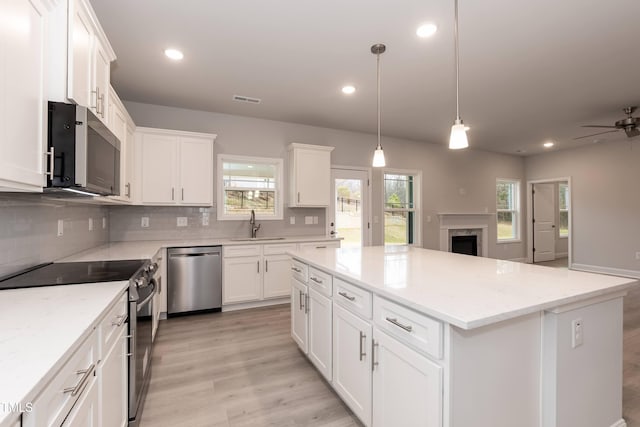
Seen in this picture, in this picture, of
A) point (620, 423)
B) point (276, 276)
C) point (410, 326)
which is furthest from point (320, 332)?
point (276, 276)

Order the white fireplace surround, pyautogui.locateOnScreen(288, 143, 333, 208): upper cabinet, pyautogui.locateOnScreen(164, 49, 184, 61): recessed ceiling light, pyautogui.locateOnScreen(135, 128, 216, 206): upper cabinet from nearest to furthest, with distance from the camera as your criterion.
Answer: pyautogui.locateOnScreen(164, 49, 184, 61): recessed ceiling light
pyautogui.locateOnScreen(135, 128, 216, 206): upper cabinet
pyautogui.locateOnScreen(288, 143, 333, 208): upper cabinet
the white fireplace surround

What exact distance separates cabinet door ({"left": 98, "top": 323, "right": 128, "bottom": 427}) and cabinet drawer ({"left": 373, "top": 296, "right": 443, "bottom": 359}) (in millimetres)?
1243

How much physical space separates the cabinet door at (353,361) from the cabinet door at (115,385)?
1.20 m

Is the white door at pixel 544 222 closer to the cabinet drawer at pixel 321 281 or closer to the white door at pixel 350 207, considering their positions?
the white door at pixel 350 207

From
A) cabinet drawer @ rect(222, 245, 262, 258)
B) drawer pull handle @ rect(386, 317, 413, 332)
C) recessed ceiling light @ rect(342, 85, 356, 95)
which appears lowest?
drawer pull handle @ rect(386, 317, 413, 332)

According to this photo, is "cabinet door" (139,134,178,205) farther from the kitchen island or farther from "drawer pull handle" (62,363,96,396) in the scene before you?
"drawer pull handle" (62,363,96,396)

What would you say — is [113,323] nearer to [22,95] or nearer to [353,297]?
[22,95]

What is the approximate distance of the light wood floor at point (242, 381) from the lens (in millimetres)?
1835

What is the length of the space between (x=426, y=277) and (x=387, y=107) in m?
3.00

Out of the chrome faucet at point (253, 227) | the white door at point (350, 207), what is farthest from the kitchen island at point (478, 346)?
the white door at point (350, 207)

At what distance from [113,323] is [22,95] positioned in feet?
3.41

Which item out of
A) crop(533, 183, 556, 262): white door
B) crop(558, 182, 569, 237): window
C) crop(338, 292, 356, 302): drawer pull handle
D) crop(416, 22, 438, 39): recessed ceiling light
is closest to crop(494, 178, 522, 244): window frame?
crop(533, 183, 556, 262): white door

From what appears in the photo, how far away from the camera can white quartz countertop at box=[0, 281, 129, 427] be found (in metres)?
0.69

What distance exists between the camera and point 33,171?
49.7 inches
